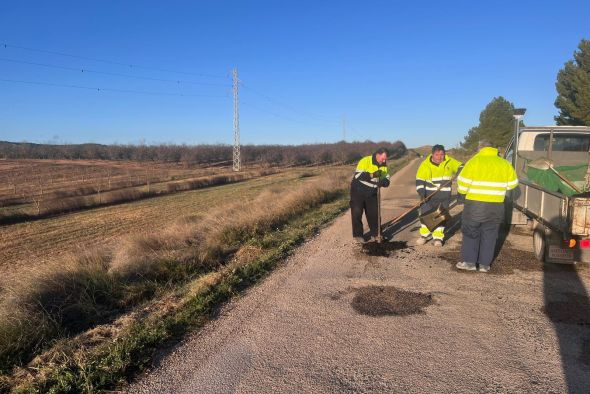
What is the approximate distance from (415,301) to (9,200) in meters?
28.8

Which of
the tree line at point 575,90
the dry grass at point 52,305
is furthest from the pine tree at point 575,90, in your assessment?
the dry grass at point 52,305

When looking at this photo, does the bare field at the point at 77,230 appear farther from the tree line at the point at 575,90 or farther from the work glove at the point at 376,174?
the tree line at the point at 575,90

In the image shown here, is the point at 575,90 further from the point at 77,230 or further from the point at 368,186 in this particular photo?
the point at 77,230

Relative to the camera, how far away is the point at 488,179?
19.6ft

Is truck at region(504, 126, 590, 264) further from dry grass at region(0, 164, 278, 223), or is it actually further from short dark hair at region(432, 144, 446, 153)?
dry grass at region(0, 164, 278, 223)

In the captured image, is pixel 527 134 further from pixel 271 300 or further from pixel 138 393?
pixel 138 393

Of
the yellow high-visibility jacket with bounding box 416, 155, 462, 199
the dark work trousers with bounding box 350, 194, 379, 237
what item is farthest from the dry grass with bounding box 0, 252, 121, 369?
the yellow high-visibility jacket with bounding box 416, 155, 462, 199

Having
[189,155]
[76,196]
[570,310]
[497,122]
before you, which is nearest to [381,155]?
[570,310]

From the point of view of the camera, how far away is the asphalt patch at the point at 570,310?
4.34 m

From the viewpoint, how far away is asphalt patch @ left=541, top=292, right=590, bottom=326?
434 cm

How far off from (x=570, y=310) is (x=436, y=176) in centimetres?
382

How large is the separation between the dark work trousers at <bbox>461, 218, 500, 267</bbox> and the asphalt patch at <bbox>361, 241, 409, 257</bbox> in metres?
1.41

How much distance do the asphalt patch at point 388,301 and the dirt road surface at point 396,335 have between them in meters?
0.02

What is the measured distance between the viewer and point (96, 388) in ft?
11.1
